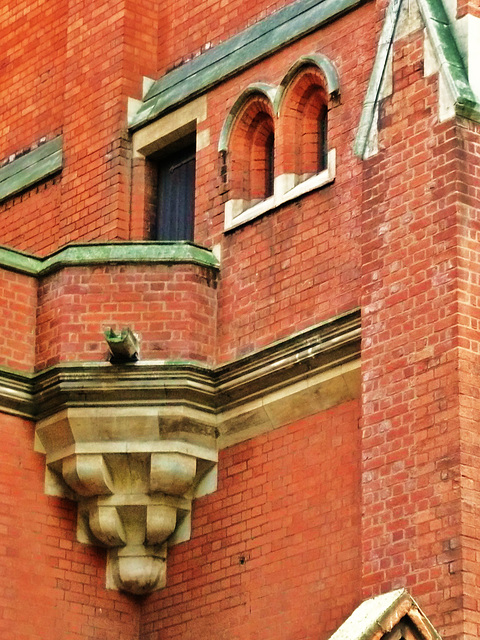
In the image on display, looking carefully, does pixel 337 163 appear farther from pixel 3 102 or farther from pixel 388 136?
pixel 3 102

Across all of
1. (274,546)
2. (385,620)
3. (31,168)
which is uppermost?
(31,168)

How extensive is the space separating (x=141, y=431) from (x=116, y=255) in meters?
1.58

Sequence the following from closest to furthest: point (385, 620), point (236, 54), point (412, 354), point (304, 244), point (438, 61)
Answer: point (385, 620)
point (412, 354)
point (438, 61)
point (304, 244)
point (236, 54)

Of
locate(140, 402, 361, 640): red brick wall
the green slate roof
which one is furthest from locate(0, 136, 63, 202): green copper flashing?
the green slate roof

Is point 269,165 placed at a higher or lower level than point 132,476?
higher

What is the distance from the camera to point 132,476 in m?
20.1

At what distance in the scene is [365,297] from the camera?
1805 centimetres

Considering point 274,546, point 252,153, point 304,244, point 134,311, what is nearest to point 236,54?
point 252,153

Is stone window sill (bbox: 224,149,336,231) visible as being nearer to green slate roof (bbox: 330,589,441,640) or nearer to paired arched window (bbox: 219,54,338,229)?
paired arched window (bbox: 219,54,338,229)

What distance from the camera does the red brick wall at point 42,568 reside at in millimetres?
19656

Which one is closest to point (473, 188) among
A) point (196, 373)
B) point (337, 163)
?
point (337, 163)

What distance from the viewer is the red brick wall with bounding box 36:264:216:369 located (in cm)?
1992

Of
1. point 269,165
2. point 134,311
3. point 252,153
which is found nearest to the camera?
point 134,311

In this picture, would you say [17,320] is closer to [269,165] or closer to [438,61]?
[269,165]
